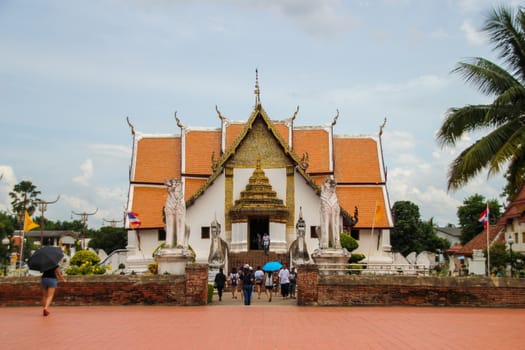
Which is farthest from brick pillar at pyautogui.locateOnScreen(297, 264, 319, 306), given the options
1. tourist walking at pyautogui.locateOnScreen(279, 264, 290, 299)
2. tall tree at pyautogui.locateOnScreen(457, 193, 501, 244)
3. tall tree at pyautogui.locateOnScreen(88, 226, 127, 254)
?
tall tree at pyautogui.locateOnScreen(457, 193, 501, 244)

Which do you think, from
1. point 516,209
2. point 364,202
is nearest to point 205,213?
point 364,202

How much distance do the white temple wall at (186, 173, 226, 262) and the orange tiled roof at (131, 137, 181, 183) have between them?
13.1ft

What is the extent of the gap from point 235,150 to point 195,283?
14.4 meters

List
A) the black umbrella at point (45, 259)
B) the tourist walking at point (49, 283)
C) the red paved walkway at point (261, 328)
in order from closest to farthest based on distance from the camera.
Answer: the red paved walkway at point (261, 328)
the black umbrella at point (45, 259)
the tourist walking at point (49, 283)

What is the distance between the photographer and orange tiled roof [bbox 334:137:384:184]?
113 feet

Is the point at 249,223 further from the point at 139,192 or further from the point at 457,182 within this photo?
the point at 457,182

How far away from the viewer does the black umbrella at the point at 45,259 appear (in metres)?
13.2

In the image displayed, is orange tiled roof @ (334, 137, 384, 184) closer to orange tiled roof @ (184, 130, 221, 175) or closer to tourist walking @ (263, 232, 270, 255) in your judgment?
orange tiled roof @ (184, 130, 221, 175)

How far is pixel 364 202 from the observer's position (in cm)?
3372

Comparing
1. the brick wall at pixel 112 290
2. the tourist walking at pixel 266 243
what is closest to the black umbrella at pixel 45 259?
the brick wall at pixel 112 290

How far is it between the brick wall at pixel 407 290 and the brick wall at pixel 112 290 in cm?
293

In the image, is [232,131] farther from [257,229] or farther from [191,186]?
[257,229]

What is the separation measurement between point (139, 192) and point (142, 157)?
211 centimetres

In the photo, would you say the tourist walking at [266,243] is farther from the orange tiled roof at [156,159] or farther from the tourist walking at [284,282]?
the orange tiled roof at [156,159]
